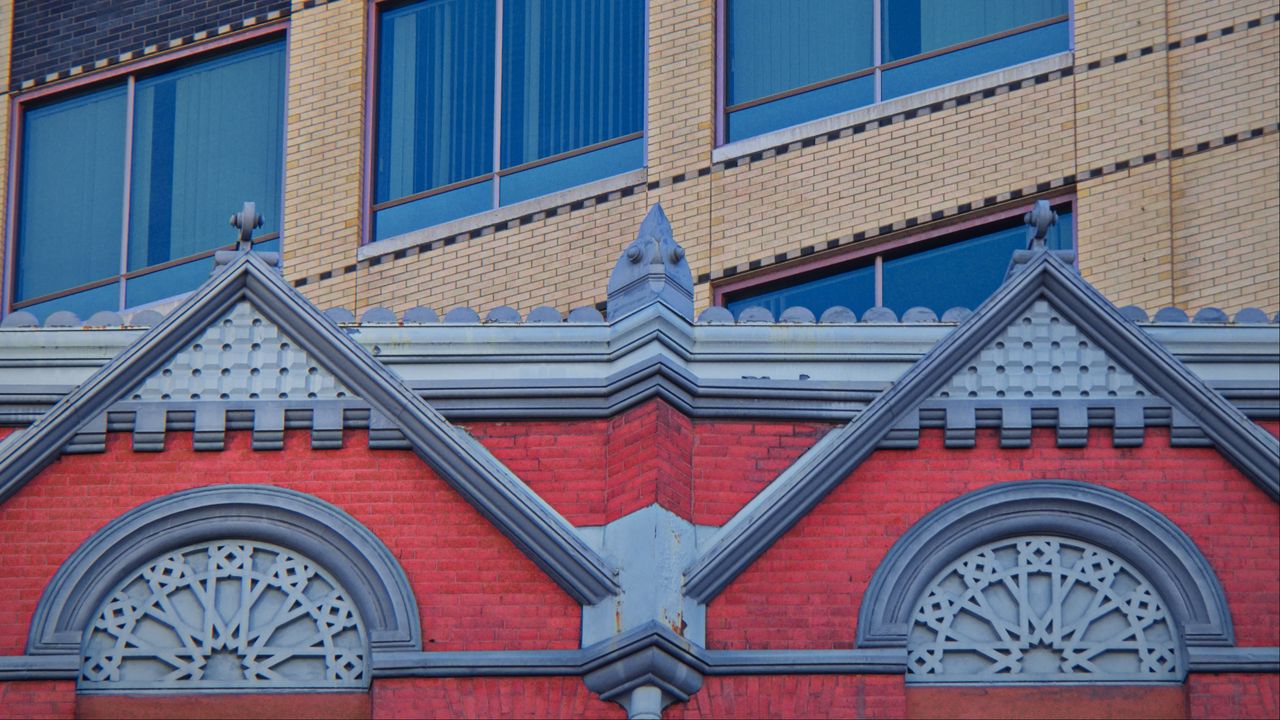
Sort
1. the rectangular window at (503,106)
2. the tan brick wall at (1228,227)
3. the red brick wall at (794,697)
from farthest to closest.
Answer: the rectangular window at (503,106) < the tan brick wall at (1228,227) < the red brick wall at (794,697)

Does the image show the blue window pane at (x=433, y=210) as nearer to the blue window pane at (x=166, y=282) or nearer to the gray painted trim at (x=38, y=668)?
the blue window pane at (x=166, y=282)

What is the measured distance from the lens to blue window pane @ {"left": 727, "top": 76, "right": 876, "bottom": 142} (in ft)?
93.2

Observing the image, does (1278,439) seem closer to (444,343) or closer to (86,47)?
(444,343)

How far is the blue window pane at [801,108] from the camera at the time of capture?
1119 inches

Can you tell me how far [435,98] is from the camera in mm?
29703

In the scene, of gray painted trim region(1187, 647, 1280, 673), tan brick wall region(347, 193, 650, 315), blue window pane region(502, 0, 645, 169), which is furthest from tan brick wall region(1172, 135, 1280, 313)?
gray painted trim region(1187, 647, 1280, 673)

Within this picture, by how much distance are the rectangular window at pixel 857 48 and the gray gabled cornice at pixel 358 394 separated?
738 centimetres

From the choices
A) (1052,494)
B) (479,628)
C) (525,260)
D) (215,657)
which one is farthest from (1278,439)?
(525,260)

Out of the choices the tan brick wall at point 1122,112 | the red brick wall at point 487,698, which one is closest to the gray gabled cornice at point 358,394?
the red brick wall at point 487,698

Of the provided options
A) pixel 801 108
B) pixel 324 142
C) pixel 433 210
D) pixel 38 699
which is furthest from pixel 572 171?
pixel 38 699

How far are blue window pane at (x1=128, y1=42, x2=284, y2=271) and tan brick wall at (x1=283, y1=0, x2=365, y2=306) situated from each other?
0.35 m

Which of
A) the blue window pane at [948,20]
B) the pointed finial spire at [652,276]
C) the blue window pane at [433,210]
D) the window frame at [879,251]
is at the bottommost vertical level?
the pointed finial spire at [652,276]

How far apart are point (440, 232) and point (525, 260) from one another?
0.87m

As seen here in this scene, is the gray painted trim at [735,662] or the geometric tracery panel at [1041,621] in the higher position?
the geometric tracery panel at [1041,621]
